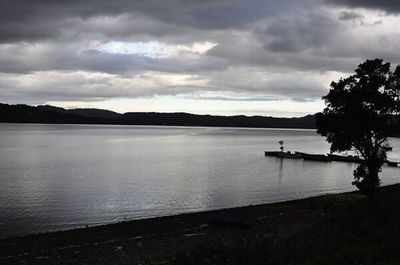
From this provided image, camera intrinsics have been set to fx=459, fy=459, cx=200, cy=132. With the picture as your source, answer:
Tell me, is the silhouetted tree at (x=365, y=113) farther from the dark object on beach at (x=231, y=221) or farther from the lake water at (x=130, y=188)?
the lake water at (x=130, y=188)

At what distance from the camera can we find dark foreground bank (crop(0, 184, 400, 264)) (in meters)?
16.1

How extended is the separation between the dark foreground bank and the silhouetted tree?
4222 mm

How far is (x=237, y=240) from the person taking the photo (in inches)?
854

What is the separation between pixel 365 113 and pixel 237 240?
19.1 metres

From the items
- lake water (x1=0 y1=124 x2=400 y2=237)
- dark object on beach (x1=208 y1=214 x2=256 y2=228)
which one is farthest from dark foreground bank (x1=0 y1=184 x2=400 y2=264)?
lake water (x1=0 y1=124 x2=400 y2=237)

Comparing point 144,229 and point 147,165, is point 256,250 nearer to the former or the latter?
point 144,229

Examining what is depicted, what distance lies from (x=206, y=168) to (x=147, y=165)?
45.6ft

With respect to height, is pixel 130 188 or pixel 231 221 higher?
pixel 231 221

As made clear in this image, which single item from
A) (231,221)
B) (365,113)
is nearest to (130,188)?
(231,221)

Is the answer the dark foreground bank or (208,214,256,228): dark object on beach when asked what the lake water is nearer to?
the dark foreground bank

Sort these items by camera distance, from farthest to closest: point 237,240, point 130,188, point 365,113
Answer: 1. point 130,188
2. point 365,113
3. point 237,240

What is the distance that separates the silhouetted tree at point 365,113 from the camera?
3584cm

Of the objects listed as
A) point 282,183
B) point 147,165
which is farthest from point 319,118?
point 147,165

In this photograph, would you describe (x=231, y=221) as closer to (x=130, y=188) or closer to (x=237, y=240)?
(x=237, y=240)
